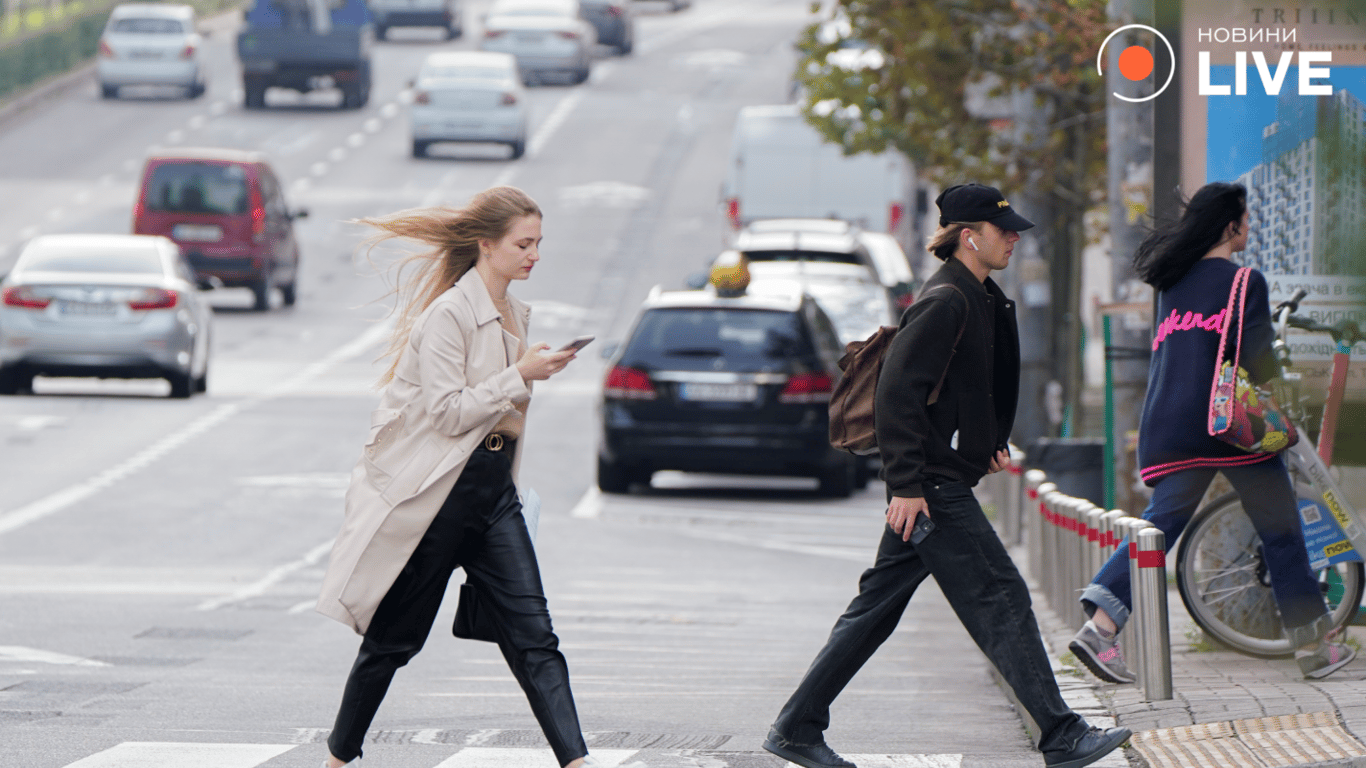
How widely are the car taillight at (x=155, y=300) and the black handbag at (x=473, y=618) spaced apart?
15873mm

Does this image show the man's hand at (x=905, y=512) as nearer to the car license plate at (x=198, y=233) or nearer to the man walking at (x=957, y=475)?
the man walking at (x=957, y=475)

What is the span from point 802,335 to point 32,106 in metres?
37.0

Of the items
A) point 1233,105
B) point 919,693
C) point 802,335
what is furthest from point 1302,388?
point 802,335

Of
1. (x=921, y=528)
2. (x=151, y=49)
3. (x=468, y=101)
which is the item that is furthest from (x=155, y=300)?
(x=151, y=49)

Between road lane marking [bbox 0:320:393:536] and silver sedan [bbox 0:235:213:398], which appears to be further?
Answer: silver sedan [bbox 0:235:213:398]

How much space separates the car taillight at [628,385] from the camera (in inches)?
687

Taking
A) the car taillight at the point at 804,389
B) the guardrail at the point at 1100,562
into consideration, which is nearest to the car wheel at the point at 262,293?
the car taillight at the point at 804,389

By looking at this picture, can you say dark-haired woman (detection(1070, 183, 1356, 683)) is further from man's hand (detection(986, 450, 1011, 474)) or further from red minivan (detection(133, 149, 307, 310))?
red minivan (detection(133, 149, 307, 310))

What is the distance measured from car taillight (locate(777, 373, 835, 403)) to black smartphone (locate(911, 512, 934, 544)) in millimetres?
10849

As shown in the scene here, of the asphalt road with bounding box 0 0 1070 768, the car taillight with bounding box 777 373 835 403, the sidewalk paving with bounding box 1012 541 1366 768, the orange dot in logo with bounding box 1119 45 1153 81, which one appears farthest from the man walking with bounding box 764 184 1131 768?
the car taillight with bounding box 777 373 835 403

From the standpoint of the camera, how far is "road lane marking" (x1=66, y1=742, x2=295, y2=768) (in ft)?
23.0

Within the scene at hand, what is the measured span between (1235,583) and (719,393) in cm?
909

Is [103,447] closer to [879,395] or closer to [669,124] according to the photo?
[879,395]

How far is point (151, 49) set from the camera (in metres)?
50.0
